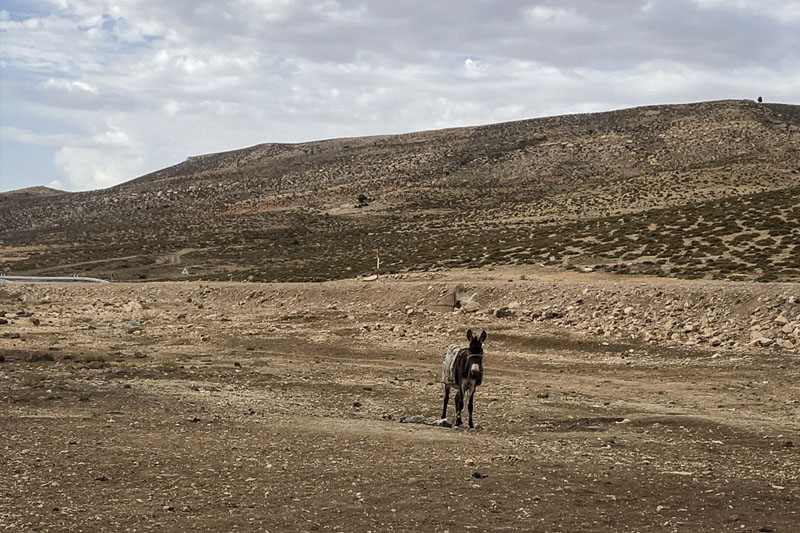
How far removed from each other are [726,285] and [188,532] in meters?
20.0

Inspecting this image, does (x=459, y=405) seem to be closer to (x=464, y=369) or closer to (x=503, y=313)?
(x=464, y=369)

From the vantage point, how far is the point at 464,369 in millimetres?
13039

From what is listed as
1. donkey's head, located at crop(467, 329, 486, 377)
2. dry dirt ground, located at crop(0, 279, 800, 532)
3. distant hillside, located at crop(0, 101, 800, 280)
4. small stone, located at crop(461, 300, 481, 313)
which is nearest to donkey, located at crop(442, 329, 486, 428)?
donkey's head, located at crop(467, 329, 486, 377)

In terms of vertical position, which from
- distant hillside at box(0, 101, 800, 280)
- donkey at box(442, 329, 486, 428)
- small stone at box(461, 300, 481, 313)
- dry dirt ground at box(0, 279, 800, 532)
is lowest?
dry dirt ground at box(0, 279, 800, 532)

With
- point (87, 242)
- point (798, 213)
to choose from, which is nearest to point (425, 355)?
point (798, 213)

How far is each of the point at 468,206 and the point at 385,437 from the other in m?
77.8

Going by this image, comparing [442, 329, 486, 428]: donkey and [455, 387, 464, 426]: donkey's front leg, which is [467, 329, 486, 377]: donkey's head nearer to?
[442, 329, 486, 428]: donkey

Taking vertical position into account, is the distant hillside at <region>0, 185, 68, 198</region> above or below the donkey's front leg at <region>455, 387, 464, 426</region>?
above

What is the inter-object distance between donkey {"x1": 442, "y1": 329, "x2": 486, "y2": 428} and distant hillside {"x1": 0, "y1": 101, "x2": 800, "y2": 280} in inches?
865

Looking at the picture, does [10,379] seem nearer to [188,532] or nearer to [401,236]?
[188,532]

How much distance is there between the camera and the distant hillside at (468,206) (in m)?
44.1

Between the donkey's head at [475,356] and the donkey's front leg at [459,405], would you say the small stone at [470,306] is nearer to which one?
the donkey's front leg at [459,405]

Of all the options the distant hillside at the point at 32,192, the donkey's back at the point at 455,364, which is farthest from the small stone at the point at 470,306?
the distant hillside at the point at 32,192

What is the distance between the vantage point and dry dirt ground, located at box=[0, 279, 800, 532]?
8797 mm
